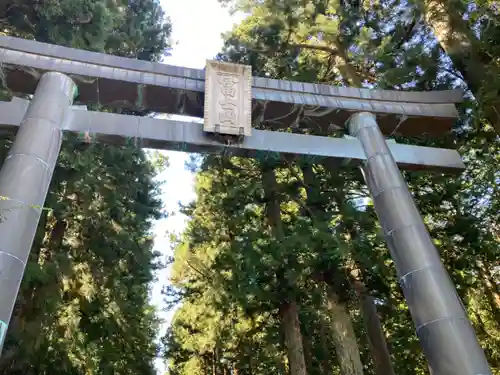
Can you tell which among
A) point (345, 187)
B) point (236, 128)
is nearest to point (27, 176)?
point (236, 128)

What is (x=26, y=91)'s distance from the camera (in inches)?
210

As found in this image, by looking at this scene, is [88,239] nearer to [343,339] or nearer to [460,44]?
[343,339]

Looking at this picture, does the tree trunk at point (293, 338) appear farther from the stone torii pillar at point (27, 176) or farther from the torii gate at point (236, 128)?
the stone torii pillar at point (27, 176)

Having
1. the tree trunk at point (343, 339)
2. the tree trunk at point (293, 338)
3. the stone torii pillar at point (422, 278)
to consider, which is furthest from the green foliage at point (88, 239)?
the tree trunk at point (343, 339)

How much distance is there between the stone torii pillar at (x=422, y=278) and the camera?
397cm

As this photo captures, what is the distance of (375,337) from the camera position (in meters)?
8.12

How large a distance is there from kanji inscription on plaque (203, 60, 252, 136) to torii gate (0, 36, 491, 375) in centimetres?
1

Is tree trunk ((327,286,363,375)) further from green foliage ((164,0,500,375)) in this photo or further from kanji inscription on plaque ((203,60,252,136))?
kanji inscription on plaque ((203,60,252,136))

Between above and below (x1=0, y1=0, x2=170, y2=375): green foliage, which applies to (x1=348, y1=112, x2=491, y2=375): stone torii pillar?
below

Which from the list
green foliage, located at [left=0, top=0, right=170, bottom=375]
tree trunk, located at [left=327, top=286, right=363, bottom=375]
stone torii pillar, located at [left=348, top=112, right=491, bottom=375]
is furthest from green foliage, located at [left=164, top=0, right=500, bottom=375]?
green foliage, located at [left=0, top=0, right=170, bottom=375]

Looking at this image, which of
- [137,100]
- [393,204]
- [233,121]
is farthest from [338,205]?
[137,100]

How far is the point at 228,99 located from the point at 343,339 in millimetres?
4563

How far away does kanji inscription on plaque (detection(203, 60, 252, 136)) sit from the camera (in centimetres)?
516

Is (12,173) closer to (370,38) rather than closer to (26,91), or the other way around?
(26,91)
